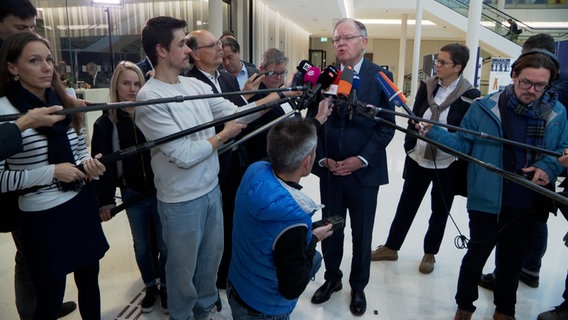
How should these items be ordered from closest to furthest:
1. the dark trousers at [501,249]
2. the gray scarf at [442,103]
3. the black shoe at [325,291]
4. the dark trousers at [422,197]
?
1. the dark trousers at [501,249]
2. the black shoe at [325,291]
3. the gray scarf at [442,103]
4. the dark trousers at [422,197]

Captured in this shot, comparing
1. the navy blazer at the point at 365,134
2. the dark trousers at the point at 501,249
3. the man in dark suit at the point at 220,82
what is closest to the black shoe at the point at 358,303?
the dark trousers at the point at 501,249

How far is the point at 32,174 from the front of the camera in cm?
128

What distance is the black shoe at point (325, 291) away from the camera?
2.15 meters

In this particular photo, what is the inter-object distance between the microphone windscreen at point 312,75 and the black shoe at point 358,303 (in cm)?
123

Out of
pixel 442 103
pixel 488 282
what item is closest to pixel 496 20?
pixel 442 103

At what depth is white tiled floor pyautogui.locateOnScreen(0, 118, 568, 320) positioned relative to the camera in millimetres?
2072

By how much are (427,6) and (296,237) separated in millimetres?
12469

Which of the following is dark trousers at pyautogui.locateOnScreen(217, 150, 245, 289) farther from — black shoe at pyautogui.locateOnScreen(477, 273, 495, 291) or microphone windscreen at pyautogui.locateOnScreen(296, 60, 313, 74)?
black shoe at pyautogui.locateOnScreen(477, 273, 495, 291)

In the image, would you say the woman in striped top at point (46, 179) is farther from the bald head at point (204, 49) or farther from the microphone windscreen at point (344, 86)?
the microphone windscreen at point (344, 86)

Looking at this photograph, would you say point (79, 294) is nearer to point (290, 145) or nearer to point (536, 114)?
point (290, 145)

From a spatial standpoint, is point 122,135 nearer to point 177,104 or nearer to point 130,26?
point 177,104

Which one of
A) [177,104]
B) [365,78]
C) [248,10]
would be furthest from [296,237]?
[248,10]

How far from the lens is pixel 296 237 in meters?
1.15

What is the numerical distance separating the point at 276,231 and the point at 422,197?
170 cm
